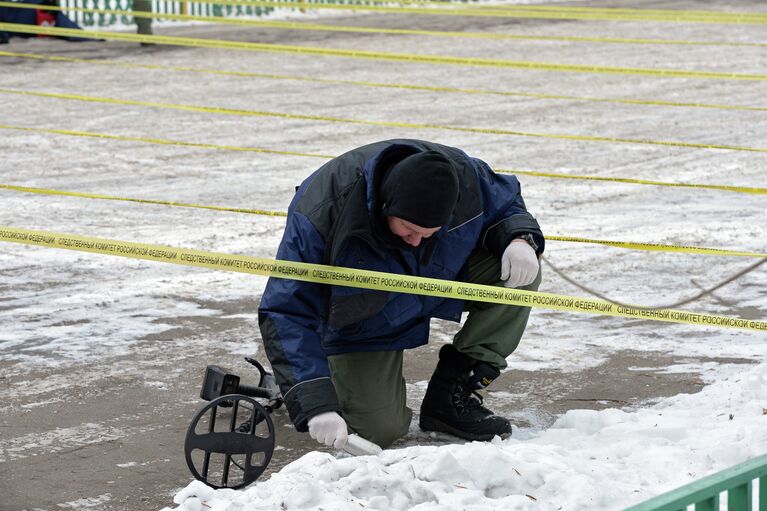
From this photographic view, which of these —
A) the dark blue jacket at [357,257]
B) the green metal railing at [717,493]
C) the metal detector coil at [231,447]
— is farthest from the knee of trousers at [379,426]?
the green metal railing at [717,493]

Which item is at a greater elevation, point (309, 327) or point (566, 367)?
point (309, 327)

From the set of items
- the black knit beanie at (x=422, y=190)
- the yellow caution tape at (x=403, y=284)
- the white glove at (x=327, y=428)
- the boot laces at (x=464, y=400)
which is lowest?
the boot laces at (x=464, y=400)

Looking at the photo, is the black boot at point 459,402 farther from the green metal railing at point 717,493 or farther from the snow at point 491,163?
the green metal railing at point 717,493

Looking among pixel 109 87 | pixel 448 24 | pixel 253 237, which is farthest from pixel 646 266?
pixel 448 24

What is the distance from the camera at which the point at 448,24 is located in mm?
17609

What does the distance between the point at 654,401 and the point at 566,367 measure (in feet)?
1.69

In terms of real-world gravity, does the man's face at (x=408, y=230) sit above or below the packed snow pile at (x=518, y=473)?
above

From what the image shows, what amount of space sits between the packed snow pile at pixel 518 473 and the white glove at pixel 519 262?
54 centimetres

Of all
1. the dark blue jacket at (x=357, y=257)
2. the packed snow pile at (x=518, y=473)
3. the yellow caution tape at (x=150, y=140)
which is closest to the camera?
the packed snow pile at (x=518, y=473)

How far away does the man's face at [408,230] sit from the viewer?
3920mm

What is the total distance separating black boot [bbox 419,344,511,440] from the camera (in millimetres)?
4414

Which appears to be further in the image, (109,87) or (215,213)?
(109,87)

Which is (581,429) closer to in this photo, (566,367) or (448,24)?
(566,367)

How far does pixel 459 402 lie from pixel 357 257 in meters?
0.73
